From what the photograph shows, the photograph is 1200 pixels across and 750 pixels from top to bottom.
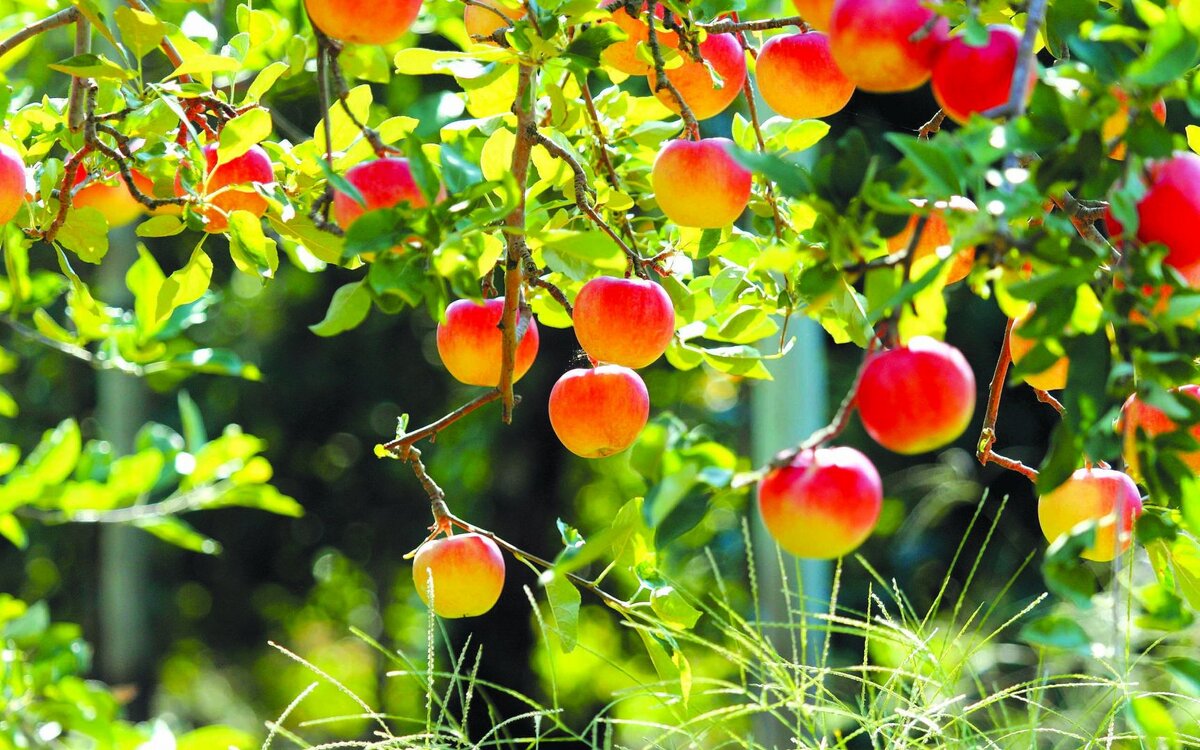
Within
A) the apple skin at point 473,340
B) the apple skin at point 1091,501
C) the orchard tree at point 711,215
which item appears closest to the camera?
the orchard tree at point 711,215

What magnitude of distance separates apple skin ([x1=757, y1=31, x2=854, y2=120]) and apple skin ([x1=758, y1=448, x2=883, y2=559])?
1.13 ft

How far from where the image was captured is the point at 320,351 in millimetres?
4289

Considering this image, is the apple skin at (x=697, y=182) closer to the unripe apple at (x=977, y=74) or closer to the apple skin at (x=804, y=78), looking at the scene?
the apple skin at (x=804, y=78)

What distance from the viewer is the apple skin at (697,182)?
77 centimetres

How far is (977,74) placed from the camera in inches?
21.5

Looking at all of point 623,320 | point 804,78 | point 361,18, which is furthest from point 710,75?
point 361,18

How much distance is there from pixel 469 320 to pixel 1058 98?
1.47 ft

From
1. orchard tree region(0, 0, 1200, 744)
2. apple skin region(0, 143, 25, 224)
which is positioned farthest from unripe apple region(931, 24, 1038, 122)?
apple skin region(0, 143, 25, 224)

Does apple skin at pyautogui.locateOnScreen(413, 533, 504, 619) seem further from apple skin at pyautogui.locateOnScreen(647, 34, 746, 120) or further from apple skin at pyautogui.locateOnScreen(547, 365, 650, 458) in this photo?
apple skin at pyautogui.locateOnScreen(647, 34, 746, 120)

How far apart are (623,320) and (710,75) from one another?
190 millimetres

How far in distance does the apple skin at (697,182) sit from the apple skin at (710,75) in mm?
97

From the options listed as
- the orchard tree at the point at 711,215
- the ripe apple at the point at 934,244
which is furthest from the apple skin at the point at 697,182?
the ripe apple at the point at 934,244

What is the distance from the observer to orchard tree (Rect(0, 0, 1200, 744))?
50 centimetres

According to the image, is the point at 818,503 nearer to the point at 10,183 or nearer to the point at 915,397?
the point at 915,397
